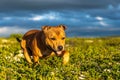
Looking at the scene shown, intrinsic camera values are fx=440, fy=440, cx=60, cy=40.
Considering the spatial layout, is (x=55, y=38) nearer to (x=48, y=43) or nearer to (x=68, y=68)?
(x=48, y=43)

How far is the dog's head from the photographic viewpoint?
14758 mm

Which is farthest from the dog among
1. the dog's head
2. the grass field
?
the grass field

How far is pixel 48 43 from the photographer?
49.4 feet

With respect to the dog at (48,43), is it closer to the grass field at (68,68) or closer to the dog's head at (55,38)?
the dog's head at (55,38)

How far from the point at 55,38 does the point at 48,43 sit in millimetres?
378

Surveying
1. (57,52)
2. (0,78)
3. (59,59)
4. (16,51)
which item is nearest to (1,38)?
(16,51)

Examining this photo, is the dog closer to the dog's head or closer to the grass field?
the dog's head

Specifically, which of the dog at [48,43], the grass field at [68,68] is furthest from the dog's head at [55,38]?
the grass field at [68,68]

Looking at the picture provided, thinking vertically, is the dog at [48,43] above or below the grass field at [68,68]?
above

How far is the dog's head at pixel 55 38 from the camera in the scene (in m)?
14.8

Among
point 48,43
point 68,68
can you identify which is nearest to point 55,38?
point 48,43

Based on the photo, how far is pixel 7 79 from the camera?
12.8 m

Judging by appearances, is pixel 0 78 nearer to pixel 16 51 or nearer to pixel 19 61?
pixel 19 61

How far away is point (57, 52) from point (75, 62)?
8.49 ft
